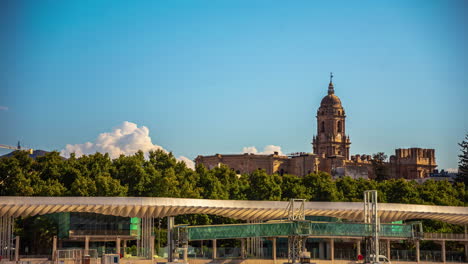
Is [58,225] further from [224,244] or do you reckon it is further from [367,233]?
[367,233]

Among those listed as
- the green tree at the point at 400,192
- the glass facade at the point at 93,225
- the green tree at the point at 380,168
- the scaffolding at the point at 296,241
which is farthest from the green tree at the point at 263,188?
the green tree at the point at 380,168

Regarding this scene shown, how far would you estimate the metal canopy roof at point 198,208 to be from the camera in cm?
7800

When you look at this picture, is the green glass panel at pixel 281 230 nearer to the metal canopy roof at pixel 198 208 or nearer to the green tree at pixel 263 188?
the metal canopy roof at pixel 198 208

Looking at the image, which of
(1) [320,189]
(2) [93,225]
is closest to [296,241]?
(2) [93,225]

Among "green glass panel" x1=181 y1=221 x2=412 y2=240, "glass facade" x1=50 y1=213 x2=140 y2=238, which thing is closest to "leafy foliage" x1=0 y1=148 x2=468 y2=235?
"glass facade" x1=50 y1=213 x2=140 y2=238

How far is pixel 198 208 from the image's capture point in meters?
82.7

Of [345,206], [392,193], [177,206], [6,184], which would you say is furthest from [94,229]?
[392,193]

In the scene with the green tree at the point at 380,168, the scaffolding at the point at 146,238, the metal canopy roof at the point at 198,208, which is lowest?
the scaffolding at the point at 146,238

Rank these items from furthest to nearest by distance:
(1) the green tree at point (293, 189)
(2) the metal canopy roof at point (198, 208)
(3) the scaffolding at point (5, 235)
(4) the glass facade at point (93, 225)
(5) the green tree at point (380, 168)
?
(5) the green tree at point (380, 168) < (1) the green tree at point (293, 189) < (4) the glass facade at point (93, 225) < (3) the scaffolding at point (5, 235) < (2) the metal canopy roof at point (198, 208)

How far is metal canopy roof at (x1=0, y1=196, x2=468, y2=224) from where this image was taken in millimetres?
78000

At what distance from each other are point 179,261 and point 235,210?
12363mm

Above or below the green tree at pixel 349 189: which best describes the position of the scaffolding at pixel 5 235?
below

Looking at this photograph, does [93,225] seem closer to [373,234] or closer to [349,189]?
[373,234]

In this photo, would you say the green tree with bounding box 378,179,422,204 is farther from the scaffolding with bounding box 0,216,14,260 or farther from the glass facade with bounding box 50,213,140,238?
the scaffolding with bounding box 0,216,14,260
